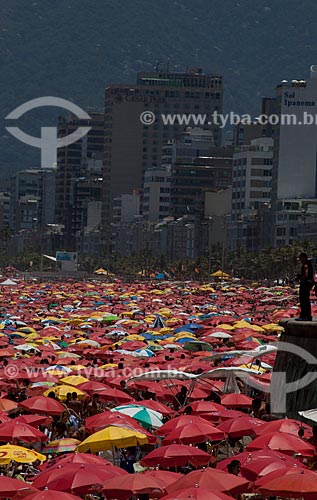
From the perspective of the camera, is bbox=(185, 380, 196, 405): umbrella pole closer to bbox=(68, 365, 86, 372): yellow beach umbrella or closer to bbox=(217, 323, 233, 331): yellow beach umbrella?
bbox=(68, 365, 86, 372): yellow beach umbrella

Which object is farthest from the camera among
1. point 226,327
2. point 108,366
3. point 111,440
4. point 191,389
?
point 226,327

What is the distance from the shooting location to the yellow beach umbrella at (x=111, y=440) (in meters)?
24.5

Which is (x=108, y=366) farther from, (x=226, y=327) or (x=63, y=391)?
(x=226, y=327)

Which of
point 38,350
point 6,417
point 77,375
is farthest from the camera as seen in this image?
point 38,350

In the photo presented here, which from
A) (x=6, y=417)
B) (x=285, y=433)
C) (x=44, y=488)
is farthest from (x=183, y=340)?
(x=44, y=488)

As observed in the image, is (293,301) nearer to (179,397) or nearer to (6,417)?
(179,397)

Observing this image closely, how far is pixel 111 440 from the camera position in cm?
2450

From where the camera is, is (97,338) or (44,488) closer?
(44,488)

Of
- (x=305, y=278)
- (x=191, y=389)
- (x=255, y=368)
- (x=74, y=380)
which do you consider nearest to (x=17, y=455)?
(x=305, y=278)

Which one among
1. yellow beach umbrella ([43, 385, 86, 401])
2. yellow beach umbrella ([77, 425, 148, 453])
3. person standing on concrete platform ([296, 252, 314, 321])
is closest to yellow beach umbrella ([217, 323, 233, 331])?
yellow beach umbrella ([43, 385, 86, 401])

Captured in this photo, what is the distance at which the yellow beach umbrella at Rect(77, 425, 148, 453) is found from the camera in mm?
24453

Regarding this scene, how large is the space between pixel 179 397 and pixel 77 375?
12.6 feet

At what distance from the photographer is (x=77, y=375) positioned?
3547 cm

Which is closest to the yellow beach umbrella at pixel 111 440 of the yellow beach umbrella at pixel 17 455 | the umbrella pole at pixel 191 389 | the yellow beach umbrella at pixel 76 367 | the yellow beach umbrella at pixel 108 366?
the yellow beach umbrella at pixel 17 455
